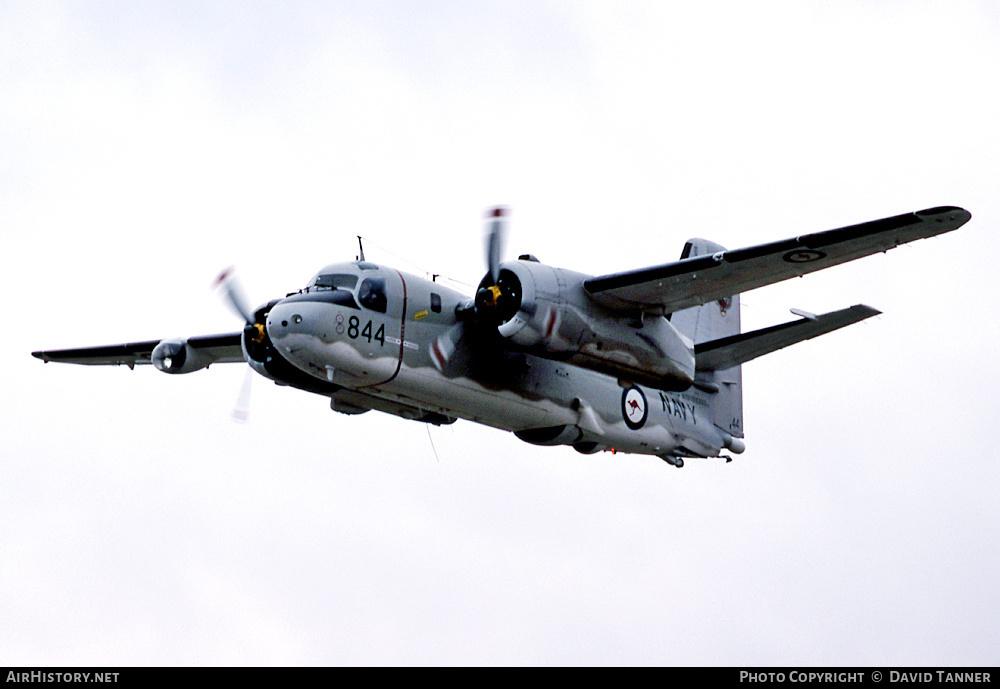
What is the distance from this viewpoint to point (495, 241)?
23203 millimetres

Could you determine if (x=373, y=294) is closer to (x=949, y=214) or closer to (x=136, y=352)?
(x=136, y=352)

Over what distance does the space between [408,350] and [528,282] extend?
2276mm

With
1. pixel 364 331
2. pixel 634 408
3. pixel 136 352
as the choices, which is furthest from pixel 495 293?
pixel 136 352

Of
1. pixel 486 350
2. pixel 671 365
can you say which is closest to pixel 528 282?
pixel 486 350

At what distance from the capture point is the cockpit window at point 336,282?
72.3 feet

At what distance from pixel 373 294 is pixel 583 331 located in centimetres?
360

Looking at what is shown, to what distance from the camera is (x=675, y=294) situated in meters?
23.2

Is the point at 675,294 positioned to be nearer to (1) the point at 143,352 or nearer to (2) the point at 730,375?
(2) the point at 730,375

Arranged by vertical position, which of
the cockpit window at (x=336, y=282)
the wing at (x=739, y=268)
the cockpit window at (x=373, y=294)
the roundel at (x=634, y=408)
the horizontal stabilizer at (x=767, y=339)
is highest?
the wing at (x=739, y=268)

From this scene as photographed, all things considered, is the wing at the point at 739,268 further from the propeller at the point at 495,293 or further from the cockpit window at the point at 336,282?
the cockpit window at the point at 336,282

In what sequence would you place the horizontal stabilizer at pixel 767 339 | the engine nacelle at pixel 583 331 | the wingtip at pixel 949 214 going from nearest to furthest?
the wingtip at pixel 949 214 → the engine nacelle at pixel 583 331 → the horizontal stabilizer at pixel 767 339

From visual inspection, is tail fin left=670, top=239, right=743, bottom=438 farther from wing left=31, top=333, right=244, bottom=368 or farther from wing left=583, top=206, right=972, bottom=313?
wing left=31, top=333, right=244, bottom=368

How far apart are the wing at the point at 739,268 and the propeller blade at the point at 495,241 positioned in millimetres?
1603

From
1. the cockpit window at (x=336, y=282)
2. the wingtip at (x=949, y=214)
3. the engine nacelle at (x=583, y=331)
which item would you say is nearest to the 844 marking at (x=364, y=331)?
the cockpit window at (x=336, y=282)
